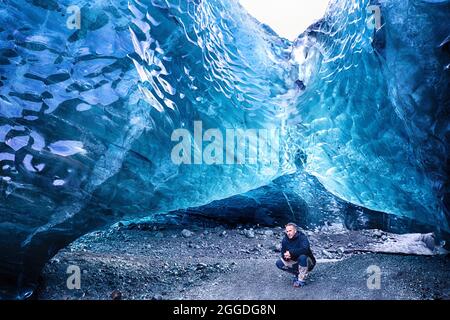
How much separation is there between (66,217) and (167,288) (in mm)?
1276

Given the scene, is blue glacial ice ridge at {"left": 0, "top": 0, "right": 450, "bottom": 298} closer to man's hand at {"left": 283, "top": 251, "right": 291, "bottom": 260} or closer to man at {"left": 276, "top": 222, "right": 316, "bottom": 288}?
man at {"left": 276, "top": 222, "right": 316, "bottom": 288}

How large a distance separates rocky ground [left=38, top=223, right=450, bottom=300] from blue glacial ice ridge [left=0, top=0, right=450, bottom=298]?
457 mm

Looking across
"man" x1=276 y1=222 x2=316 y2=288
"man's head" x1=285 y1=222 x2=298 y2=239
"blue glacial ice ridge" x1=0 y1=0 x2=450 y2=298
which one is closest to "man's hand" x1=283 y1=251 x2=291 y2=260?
"man" x1=276 y1=222 x2=316 y2=288

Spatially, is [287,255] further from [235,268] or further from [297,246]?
[235,268]

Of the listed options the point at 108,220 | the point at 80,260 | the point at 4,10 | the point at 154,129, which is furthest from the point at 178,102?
the point at 80,260

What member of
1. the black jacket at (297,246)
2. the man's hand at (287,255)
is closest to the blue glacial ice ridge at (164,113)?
the black jacket at (297,246)

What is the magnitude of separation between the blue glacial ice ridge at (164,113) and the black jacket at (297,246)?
1.38m

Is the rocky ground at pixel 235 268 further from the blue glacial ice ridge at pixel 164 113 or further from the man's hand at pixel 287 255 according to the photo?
the blue glacial ice ridge at pixel 164 113

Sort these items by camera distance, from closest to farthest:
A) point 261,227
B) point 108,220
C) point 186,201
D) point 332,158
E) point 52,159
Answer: point 52,159
point 108,220
point 186,201
point 332,158
point 261,227

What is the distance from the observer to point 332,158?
4578 millimetres

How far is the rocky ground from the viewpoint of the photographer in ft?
9.24

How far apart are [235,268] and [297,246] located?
967mm

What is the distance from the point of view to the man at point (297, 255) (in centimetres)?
280

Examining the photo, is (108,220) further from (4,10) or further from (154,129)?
(4,10)
